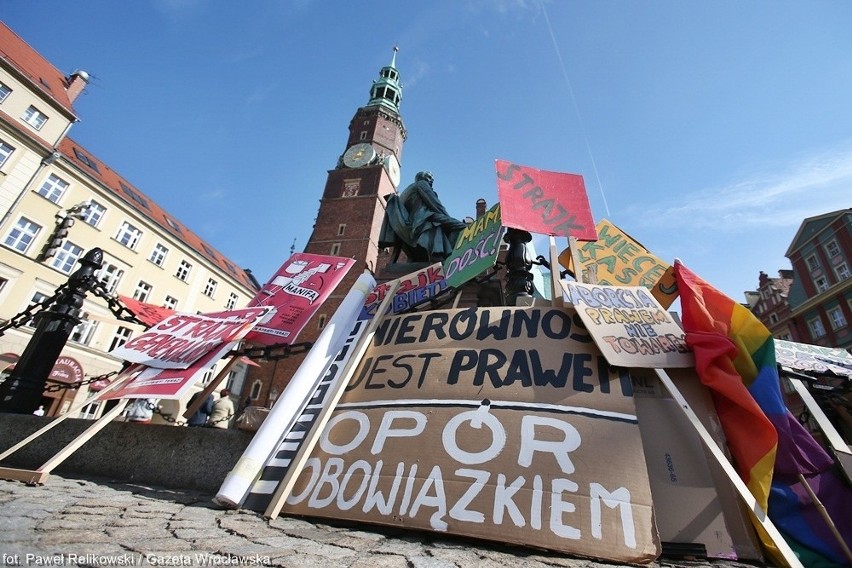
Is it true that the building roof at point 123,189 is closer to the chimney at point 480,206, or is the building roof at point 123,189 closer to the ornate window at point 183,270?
the ornate window at point 183,270

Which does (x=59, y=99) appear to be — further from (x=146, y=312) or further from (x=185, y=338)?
(x=185, y=338)

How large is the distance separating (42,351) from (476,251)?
5.18 m

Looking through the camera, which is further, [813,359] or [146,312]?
[813,359]

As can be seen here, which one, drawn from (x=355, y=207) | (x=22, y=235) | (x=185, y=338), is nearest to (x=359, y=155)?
(x=355, y=207)

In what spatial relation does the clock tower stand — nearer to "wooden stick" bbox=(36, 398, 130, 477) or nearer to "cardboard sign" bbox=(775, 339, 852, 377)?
"cardboard sign" bbox=(775, 339, 852, 377)

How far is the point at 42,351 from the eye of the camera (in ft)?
15.3

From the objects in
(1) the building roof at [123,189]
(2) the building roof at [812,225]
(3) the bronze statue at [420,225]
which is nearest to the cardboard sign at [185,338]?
(3) the bronze statue at [420,225]

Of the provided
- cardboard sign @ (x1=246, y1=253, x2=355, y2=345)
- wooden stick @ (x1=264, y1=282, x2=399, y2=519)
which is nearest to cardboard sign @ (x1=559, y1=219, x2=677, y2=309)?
wooden stick @ (x1=264, y1=282, x2=399, y2=519)

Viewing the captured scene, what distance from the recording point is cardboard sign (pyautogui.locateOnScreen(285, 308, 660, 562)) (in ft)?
6.82

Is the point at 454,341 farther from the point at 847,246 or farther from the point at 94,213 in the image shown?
the point at 847,246

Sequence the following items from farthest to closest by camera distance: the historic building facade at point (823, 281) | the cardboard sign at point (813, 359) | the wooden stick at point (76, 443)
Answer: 1. the historic building facade at point (823, 281)
2. the cardboard sign at point (813, 359)
3. the wooden stick at point (76, 443)

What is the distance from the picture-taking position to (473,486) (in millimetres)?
2268

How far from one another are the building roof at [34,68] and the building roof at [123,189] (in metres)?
2.36

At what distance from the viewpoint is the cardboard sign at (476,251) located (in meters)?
3.94
